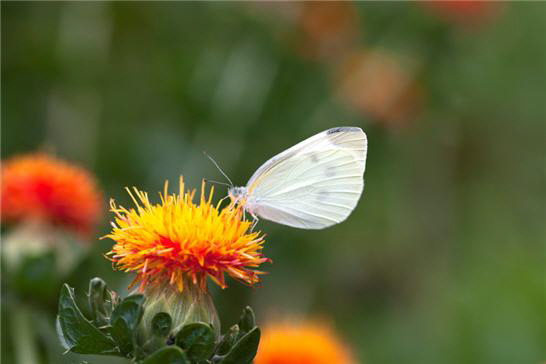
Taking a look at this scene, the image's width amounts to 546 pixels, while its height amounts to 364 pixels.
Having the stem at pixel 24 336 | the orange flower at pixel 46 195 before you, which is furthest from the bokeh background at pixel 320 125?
the stem at pixel 24 336

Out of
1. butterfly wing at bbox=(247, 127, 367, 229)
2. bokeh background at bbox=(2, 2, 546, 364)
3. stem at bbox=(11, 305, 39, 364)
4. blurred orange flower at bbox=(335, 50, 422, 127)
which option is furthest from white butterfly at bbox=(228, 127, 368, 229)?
blurred orange flower at bbox=(335, 50, 422, 127)

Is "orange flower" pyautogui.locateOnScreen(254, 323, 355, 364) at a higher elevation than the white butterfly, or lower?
lower

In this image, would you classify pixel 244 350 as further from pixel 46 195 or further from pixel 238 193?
pixel 46 195

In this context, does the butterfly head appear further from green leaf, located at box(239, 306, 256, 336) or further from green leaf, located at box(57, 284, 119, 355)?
green leaf, located at box(57, 284, 119, 355)

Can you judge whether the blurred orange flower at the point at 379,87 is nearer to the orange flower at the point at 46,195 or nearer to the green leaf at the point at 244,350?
the orange flower at the point at 46,195

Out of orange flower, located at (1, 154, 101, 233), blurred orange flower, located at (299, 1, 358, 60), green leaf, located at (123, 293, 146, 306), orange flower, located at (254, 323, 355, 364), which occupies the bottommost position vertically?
orange flower, located at (254, 323, 355, 364)

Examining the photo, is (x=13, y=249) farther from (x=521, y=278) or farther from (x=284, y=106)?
(x=521, y=278)
